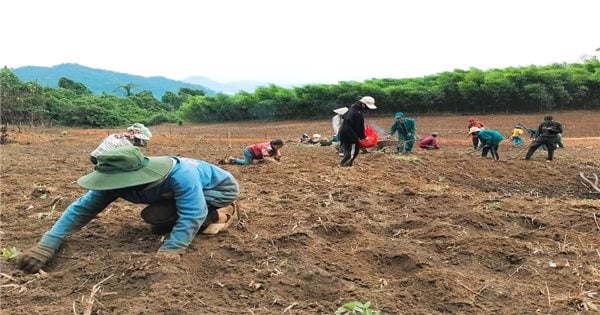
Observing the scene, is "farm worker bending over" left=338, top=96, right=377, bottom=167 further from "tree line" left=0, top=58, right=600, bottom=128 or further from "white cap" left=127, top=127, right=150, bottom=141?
"tree line" left=0, top=58, right=600, bottom=128

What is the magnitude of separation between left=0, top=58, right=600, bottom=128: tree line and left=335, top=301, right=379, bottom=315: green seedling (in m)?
20.1

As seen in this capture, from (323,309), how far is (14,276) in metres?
2.03

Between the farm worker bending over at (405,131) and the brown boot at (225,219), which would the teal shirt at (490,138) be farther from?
the brown boot at (225,219)

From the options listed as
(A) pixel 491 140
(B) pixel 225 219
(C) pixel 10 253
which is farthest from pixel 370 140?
(C) pixel 10 253

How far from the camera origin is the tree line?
85.9 ft

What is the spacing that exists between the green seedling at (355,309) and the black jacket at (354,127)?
720 cm

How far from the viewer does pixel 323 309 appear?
295 centimetres

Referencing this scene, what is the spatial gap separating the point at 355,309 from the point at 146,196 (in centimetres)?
174

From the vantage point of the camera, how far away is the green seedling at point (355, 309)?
9.28 ft

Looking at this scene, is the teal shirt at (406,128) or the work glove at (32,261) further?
the teal shirt at (406,128)

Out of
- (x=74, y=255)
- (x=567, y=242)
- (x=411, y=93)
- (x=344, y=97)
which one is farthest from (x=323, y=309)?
(x=344, y=97)

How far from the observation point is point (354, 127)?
9.98 m

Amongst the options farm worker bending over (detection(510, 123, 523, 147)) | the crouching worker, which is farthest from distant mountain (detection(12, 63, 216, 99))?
the crouching worker

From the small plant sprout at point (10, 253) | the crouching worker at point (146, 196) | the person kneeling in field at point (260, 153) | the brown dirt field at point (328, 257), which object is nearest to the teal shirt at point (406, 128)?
the person kneeling in field at point (260, 153)
